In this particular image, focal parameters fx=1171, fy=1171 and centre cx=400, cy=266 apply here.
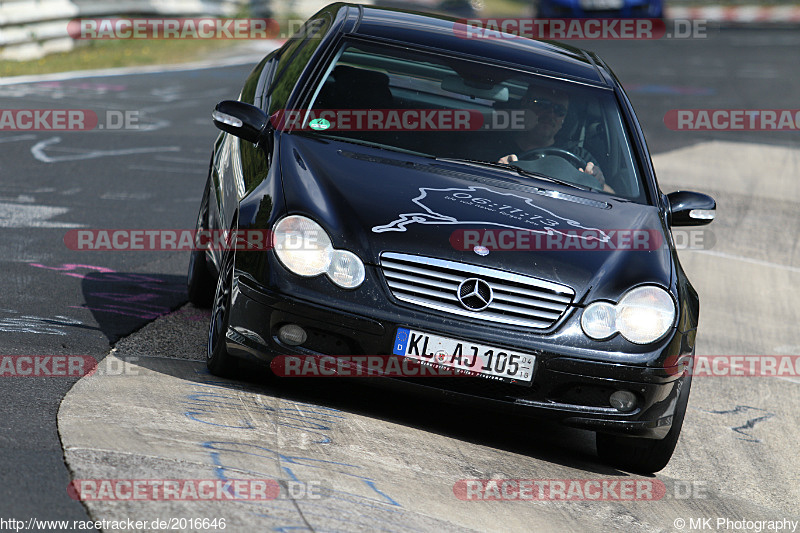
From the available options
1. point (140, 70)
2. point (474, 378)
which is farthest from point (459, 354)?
point (140, 70)

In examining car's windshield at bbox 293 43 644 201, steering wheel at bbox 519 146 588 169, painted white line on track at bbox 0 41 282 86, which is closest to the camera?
car's windshield at bbox 293 43 644 201

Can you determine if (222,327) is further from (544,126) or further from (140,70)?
(140,70)

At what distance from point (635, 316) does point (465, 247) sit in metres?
0.75

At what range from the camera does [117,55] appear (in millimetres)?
19406

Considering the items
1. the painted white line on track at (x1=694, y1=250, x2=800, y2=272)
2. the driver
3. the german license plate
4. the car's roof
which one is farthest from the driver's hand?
the painted white line on track at (x1=694, y1=250, x2=800, y2=272)

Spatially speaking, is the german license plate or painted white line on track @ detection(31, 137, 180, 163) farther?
painted white line on track @ detection(31, 137, 180, 163)

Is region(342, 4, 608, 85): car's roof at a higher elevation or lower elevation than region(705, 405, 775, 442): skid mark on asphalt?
higher

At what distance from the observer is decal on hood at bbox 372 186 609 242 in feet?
15.9

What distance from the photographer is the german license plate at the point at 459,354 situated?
458 cm

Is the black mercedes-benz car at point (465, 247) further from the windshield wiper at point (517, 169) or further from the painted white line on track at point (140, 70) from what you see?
the painted white line on track at point (140, 70)

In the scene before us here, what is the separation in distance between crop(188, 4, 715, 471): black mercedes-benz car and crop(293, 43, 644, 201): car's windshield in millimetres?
11

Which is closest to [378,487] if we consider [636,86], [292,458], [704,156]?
[292,458]

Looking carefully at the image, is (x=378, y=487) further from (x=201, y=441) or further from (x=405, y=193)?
(x=405, y=193)

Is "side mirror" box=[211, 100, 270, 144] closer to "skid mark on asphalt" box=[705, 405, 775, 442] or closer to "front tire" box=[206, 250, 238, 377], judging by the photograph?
"front tire" box=[206, 250, 238, 377]
